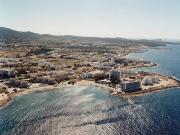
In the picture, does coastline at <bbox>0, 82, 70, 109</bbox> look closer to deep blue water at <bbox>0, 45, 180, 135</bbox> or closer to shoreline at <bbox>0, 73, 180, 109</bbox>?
shoreline at <bbox>0, 73, 180, 109</bbox>

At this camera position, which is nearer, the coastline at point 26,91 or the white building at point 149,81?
the coastline at point 26,91

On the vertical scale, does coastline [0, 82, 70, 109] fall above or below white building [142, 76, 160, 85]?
below

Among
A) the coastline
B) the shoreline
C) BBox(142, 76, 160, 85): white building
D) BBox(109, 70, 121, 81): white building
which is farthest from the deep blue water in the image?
BBox(109, 70, 121, 81): white building

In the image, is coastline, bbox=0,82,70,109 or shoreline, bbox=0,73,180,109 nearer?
coastline, bbox=0,82,70,109

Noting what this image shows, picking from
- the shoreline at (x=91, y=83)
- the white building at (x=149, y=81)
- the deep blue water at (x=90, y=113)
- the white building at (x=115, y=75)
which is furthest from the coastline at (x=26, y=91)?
the white building at (x=149, y=81)

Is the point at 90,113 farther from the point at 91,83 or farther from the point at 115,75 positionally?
the point at 115,75

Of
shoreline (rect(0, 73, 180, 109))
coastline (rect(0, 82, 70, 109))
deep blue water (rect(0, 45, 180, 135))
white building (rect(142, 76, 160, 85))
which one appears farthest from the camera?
white building (rect(142, 76, 160, 85))

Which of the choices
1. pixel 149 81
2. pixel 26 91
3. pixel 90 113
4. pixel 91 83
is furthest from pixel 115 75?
pixel 90 113

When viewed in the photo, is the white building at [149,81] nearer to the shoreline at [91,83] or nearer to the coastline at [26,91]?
the shoreline at [91,83]

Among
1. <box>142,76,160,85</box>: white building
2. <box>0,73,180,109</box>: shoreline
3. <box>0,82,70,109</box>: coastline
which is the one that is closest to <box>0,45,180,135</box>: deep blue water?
<box>0,82,70,109</box>: coastline

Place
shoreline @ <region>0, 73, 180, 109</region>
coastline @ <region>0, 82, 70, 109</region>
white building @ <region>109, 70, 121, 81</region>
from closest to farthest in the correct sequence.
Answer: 1. coastline @ <region>0, 82, 70, 109</region>
2. shoreline @ <region>0, 73, 180, 109</region>
3. white building @ <region>109, 70, 121, 81</region>
